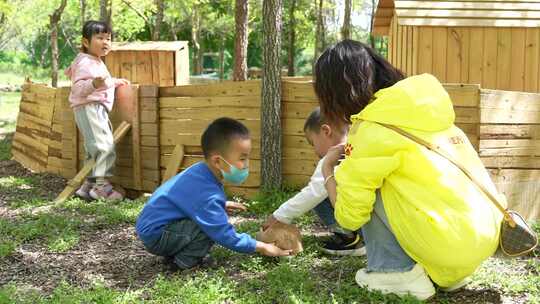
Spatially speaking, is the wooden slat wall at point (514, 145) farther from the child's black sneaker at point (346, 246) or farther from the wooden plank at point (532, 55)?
the wooden plank at point (532, 55)

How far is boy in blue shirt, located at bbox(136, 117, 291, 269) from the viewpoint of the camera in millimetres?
4172

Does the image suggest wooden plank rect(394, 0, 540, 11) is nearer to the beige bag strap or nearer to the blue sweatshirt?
the blue sweatshirt

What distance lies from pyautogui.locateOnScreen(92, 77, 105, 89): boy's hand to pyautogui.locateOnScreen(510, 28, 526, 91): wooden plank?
16.1ft

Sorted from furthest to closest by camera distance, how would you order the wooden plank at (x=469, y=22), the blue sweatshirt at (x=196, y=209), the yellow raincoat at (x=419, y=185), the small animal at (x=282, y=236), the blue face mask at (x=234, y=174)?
the wooden plank at (x=469, y=22), the small animal at (x=282, y=236), the blue face mask at (x=234, y=174), the blue sweatshirt at (x=196, y=209), the yellow raincoat at (x=419, y=185)

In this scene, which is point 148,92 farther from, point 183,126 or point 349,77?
point 349,77

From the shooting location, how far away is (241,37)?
11.7 meters

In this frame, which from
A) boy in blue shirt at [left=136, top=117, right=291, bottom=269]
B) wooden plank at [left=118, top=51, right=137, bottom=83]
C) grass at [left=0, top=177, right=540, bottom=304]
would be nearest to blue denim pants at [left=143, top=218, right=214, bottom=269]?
boy in blue shirt at [left=136, top=117, right=291, bottom=269]

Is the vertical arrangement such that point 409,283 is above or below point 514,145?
below

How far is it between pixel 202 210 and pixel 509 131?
3.14 meters

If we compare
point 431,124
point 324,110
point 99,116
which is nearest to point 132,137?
point 99,116

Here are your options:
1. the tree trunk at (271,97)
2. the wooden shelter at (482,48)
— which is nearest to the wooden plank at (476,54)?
the wooden shelter at (482,48)

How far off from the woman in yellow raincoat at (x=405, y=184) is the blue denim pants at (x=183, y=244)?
3.54 ft

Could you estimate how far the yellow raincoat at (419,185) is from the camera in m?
3.40

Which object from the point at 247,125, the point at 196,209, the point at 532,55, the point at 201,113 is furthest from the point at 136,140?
the point at 532,55
